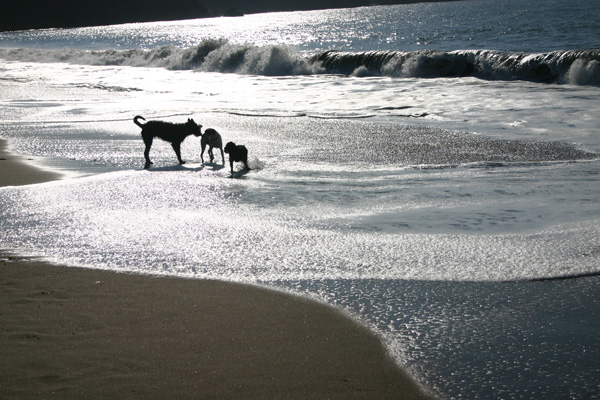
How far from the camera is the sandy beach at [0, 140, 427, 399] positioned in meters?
2.88

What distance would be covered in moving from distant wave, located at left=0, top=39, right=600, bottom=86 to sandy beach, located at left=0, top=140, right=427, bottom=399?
58.9ft

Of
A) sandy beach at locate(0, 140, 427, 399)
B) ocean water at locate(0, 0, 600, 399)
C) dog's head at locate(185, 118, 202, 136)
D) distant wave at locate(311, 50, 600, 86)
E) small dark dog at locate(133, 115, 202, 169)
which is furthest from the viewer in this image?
distant wave at locate(311, 50, 600, 86)

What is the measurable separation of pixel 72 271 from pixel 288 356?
198cm

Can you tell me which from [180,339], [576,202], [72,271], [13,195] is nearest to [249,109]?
[13,195]

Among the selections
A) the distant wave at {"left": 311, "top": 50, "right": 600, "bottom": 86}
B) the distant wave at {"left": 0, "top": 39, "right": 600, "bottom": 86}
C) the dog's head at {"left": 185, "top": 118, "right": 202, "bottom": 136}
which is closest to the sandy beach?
the dog's head at {"left": 185, "top": 118, "right": 202, "bottom": 136}

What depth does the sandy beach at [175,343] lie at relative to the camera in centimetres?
288

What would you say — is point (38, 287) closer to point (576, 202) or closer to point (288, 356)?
point (288, 356)

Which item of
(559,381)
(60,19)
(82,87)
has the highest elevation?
(60,19)

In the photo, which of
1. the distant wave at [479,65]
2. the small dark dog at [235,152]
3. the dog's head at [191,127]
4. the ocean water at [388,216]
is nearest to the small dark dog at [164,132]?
the dog's head at [191,127]

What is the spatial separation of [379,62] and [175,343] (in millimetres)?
24556

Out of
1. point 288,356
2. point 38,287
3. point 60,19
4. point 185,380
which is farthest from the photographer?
point 60,19

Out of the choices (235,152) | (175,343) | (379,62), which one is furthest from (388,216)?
(379,62)

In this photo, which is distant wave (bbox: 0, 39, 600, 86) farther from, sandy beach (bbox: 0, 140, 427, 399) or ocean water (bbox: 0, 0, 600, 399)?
sandy beach (bbox: 0, 140, 427, 399)

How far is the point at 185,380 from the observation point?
2936 mm
